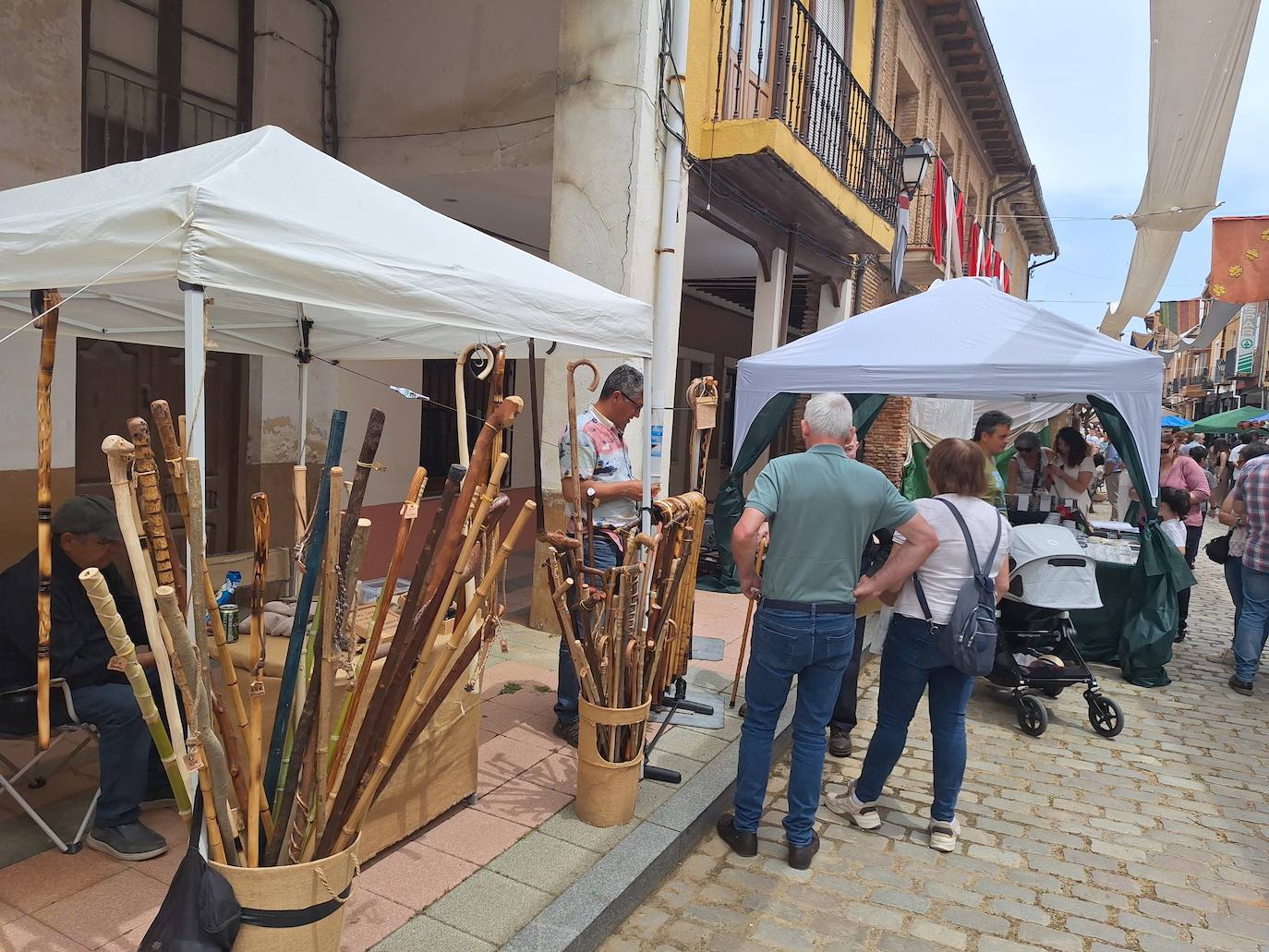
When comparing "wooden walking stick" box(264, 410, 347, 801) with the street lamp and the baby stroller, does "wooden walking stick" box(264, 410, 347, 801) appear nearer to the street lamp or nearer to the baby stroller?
the baby stroller

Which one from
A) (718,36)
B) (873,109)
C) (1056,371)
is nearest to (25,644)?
(1056,371)

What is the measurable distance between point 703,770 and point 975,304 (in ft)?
11.8

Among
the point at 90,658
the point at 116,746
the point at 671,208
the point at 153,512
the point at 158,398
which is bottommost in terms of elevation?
the point at 116,746

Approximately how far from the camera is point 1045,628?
5176 mm

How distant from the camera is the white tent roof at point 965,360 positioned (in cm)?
489

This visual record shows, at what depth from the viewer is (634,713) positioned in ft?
A: 10.3

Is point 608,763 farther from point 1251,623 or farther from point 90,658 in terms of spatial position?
point 1251,623

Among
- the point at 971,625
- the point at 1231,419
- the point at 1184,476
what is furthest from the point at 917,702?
the point at 1231,419

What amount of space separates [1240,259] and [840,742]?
739 centimetres

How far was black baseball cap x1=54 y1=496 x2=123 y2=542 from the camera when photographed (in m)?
2.66

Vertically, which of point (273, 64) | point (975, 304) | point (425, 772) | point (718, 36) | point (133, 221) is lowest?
point (425, 772)

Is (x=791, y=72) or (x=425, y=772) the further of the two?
(x=791, y=72)

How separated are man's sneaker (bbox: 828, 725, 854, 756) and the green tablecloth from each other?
2.60 metres

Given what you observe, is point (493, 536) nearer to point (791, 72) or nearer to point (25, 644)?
point (25, 644)
